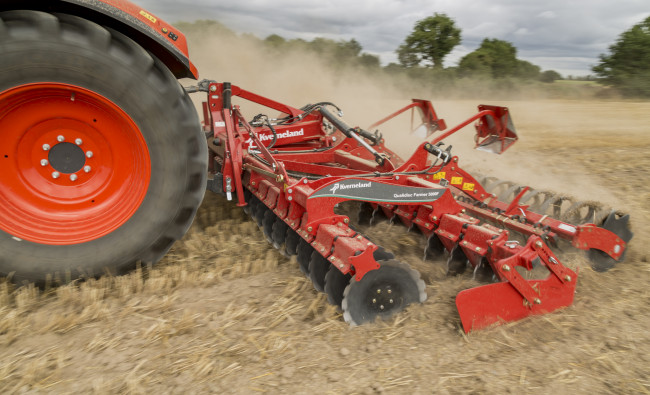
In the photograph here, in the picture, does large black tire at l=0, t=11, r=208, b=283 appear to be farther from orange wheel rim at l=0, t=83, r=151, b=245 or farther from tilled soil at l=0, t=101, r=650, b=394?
tilled soil at l=0, t=101, r=650, b=394

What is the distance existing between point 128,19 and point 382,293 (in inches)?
78.1

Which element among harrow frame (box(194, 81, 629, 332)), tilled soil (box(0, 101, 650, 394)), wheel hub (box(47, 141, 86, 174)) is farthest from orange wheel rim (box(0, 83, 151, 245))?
harrow frame (box(194, 81, 629, 332))

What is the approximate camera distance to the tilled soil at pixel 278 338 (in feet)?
6.61

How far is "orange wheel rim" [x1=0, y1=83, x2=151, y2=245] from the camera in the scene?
2.47 metres

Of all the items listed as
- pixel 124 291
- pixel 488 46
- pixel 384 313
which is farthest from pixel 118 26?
pixel 488 46

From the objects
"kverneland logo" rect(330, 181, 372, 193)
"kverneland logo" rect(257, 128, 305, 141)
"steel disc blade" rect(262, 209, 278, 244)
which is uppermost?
"kverneland logo" rect(257, 128, 305, 141)

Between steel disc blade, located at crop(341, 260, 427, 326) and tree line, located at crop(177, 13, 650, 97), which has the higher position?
tree line, located at crop(177, 13, 650, 97)

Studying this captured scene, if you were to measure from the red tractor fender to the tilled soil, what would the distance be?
1.31 m

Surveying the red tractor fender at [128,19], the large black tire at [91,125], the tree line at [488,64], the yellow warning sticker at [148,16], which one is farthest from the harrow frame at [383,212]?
the tree line at [488,64]

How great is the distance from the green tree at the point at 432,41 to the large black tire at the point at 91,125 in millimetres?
14368

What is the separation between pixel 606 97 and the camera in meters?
15.2

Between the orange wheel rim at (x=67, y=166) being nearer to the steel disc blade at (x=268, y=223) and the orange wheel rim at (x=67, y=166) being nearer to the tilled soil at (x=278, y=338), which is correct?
the tilled soil at (x=278, y=338)

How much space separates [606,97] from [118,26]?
1645 cm

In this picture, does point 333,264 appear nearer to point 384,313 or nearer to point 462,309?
point 384,313
